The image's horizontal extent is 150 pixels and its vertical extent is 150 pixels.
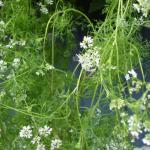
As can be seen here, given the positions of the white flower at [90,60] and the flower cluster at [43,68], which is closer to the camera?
the white flower at [90,60]

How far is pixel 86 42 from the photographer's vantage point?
1205mm

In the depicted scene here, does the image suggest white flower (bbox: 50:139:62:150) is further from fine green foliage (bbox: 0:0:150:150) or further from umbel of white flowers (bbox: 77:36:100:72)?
umbel of white flowers (bbox: 77:36:100:72)

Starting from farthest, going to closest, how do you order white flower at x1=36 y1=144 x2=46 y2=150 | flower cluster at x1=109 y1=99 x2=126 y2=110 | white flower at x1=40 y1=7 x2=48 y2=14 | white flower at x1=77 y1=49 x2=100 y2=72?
1. white flower at x1=40 y1=7 x2=48 y2=14
2. white flower at x1=36 y1=144 x2=46 y2=150
3. white flower at x1=77 y1=49 x2=100 y2=72
4. flower cluster at x1=109 y1=99 x2=126 y2=110

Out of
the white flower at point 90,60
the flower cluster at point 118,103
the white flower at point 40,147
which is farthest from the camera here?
the white flower at point 40,147

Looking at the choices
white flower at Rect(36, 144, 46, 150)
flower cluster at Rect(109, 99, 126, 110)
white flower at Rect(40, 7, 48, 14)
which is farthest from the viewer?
white flower at Rect(40, 7, 48, 14)

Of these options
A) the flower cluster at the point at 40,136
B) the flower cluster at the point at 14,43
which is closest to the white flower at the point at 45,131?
the flower cluster at the point at 40,136

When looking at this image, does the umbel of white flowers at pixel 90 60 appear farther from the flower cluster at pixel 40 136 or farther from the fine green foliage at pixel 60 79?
the flower cluster at pixel 40 136

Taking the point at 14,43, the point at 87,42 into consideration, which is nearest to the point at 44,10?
the point at 14,43

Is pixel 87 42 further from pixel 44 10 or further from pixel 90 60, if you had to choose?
pixel 44 10

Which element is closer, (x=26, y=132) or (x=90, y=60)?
(x=90, y=60)

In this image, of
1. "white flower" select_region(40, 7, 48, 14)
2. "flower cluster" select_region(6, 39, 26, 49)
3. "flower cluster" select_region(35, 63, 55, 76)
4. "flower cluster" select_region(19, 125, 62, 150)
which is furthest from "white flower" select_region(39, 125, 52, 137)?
"white flower" select_region(40, 7, 48, 14)

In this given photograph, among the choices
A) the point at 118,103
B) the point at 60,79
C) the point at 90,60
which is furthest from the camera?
the point at 60,79

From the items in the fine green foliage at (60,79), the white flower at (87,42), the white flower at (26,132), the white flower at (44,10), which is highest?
the white flower at (44,10)

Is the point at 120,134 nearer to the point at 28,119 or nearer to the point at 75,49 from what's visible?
the point at 28,119
